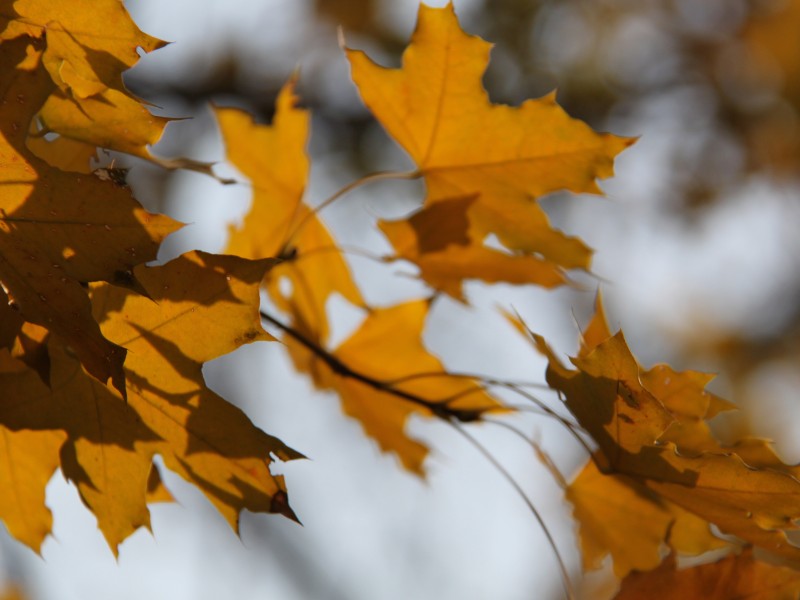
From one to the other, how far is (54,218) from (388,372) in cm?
63

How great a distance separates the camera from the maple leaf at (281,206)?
117 centimetres

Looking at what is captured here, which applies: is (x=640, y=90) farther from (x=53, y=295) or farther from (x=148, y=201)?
(x=53, y=295)

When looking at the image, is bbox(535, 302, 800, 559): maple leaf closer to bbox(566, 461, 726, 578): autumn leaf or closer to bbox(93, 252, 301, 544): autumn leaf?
bbox(566, 461, 726, 578): autumn leaf

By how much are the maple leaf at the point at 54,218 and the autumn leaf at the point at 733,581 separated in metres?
0.61

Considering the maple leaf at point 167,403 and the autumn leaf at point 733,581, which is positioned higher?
the maple leaf at point 167,403

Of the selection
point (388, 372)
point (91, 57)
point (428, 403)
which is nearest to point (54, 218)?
point (91, 57)

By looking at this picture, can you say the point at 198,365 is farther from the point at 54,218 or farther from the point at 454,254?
the point at 454,254

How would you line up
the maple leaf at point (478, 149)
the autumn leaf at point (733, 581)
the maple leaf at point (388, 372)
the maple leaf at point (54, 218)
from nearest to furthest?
1. the maple leaf at point (54, 218)
2. the autumn leaf at point (733, 581)
3. the maple leaf at point (478, 149)
4. the maple leaf at point (388, 372)

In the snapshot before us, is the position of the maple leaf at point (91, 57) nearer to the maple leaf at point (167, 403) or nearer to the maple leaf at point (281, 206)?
the maple leaf at point (167, 403)

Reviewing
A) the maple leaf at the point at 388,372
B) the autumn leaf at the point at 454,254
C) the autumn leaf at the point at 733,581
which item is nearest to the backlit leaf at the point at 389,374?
the maple leaf at the point at 388,372

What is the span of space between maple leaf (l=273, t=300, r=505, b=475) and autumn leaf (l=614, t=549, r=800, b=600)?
344 mm

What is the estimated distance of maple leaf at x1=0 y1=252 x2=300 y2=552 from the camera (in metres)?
0.68

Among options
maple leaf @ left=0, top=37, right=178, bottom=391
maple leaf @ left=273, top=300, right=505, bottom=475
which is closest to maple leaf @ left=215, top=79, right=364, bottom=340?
maple leaf @ left=273, top=300, right=505, bottom=475

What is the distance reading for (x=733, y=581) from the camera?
85 cm
